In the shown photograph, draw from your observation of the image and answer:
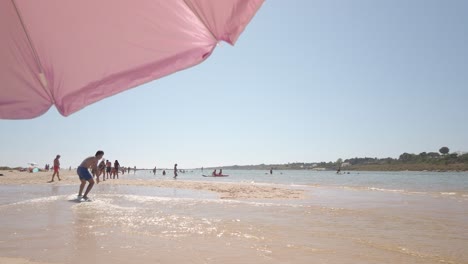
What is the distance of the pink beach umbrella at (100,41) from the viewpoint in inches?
66.9

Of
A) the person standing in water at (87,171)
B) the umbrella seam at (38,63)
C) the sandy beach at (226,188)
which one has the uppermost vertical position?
the umbrella seam at (38,63)

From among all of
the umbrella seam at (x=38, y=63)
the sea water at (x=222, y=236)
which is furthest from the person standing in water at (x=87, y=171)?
the umbrella seam at (x=38, y=63)

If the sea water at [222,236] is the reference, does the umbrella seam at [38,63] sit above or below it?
above

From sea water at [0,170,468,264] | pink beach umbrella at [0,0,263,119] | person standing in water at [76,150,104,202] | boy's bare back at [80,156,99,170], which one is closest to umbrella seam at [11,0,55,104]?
pink beach umbrella at [0,0,263,119]

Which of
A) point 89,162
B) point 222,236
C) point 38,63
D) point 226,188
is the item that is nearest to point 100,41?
point 38,63

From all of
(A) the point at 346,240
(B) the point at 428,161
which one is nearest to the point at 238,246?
(A) the point at 346,240

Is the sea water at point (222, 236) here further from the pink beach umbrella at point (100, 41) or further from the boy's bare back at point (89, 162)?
the pink beach umbrella at point (100, 41)

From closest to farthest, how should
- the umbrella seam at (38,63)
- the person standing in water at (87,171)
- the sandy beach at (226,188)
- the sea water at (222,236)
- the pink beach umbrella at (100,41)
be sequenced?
1. the pink beach umbrella at (100,41)
2. the umbrella seam at (38,63)
3. the sea water at (222,236)
4. the person standing in water at (87,171)
5. the sandy beach at (226,188)

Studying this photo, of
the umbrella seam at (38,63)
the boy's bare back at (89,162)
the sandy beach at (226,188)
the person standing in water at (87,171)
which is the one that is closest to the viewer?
the umbrella seam at (38,63)

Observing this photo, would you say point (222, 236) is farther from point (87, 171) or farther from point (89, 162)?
point (89, 162)

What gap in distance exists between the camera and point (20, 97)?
7.43ft

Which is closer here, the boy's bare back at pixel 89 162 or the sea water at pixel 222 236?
the sea water at pixel 222 236

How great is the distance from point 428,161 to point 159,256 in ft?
581

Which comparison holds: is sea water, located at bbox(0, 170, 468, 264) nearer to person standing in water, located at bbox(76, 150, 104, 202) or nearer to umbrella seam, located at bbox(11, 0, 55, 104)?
person standing in water, located at bbox(76, 150, 104, 202)
